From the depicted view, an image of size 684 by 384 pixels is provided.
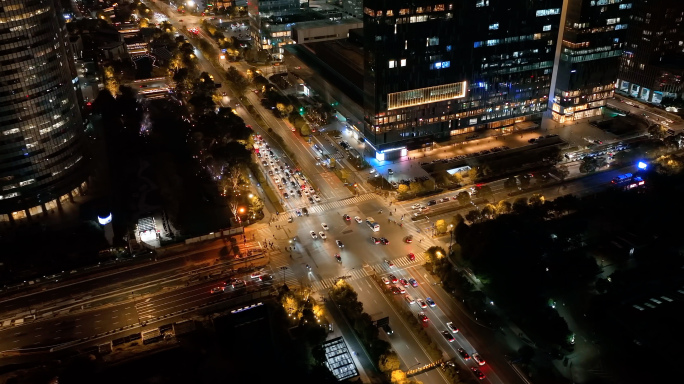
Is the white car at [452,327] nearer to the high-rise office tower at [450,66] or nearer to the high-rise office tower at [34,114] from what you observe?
the high-rise office tower at [450,66]

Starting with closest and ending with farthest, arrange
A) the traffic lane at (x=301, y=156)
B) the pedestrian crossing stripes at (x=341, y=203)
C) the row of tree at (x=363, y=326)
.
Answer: the row of tree at (x=363, y=326) < the pedestrian crossing stripes at (x=341, y=203) < the traffic lane at (x=301, y=156)

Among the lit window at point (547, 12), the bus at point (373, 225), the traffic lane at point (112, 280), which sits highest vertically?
the lit window at point (547, 12)

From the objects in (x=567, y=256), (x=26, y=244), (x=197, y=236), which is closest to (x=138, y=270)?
(x=197, y=236)

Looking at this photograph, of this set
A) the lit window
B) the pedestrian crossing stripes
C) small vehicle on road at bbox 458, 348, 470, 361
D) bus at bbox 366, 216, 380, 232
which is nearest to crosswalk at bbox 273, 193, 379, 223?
the pedestrian crossing stripes

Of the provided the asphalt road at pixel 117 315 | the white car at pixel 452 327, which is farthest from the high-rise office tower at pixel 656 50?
the asphalt road at pixel 117 315

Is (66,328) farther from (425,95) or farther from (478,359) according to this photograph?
(425,95)

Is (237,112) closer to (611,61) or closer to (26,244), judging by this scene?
(26,244)

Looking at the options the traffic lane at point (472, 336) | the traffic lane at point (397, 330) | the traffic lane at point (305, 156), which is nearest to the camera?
the traffic lane at point (472, 336)

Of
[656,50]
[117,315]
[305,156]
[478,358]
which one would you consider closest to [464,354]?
[478,358]
